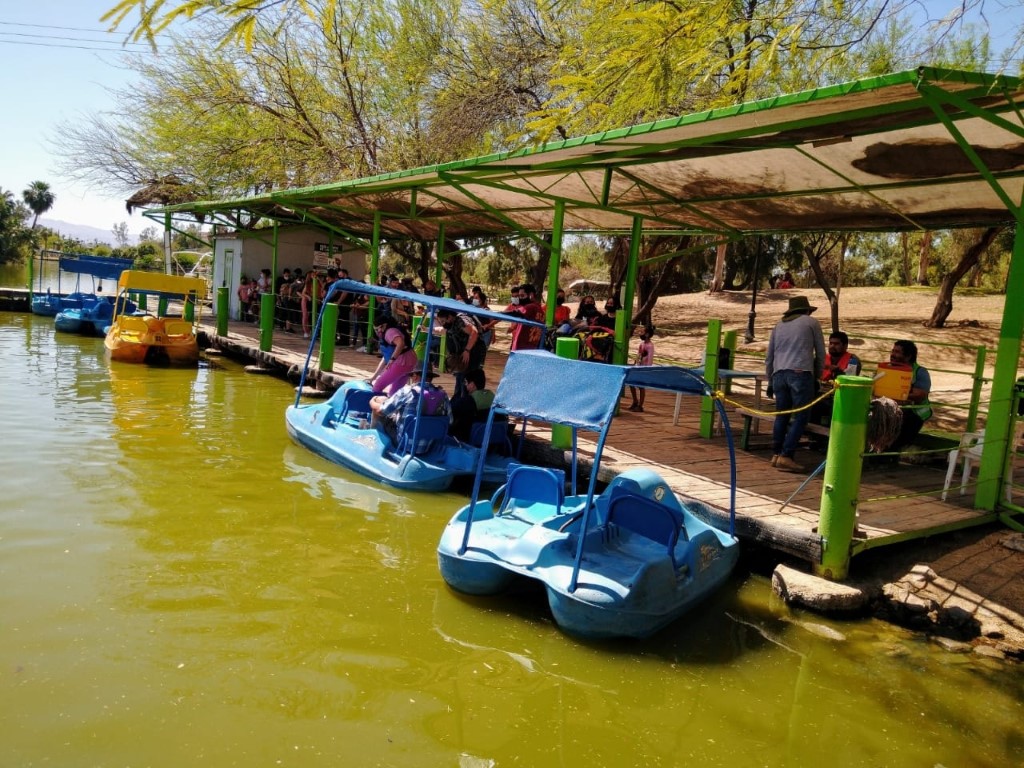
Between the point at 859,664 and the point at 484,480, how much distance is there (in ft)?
13.7

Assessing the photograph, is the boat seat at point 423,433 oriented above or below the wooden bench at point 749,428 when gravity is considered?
below

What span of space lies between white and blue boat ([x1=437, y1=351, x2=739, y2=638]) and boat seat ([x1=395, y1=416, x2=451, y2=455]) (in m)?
2.38

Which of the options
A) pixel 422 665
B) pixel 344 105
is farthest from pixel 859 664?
pixel 344 105

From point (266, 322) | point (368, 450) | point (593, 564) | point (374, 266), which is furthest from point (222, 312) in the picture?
point (593, 564)

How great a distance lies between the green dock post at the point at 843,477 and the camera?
5414mm

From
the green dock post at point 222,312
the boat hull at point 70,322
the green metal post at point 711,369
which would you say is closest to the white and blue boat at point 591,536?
the green metal post at point 711,369

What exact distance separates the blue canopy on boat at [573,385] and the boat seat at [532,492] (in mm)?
844

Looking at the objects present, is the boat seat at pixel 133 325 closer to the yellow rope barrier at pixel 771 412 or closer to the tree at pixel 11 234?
the yellow rope barrier at pixel 771 412

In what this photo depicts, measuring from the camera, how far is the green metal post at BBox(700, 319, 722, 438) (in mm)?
8609

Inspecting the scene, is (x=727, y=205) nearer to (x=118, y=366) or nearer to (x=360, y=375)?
(x=360, y=375)

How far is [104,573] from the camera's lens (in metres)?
5.41

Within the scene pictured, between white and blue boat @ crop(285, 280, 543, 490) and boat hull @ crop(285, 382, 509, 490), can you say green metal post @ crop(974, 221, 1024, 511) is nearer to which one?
white and blue boat @ crop(285, 280, 543, 490)

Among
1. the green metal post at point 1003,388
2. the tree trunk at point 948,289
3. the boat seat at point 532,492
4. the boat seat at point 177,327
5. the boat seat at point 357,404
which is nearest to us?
the boat seat at point 532,492

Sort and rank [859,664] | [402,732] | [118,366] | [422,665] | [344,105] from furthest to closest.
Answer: [344,105] < [118,366] < [859,664] < [422,665] < [402,732]
